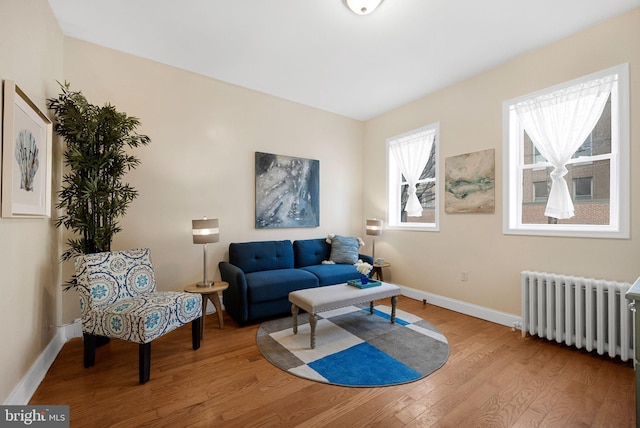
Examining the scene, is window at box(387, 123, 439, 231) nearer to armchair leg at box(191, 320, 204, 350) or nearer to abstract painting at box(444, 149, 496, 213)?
abstract painting at box(444, 149, 496, 213)

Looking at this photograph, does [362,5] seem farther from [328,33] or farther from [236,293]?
[236,293]

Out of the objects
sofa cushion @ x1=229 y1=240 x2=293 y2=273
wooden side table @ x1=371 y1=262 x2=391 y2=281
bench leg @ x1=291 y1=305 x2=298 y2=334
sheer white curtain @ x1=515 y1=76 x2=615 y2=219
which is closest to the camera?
sheer white curtain @ x1=515 y1=76 x2=615 y2=219

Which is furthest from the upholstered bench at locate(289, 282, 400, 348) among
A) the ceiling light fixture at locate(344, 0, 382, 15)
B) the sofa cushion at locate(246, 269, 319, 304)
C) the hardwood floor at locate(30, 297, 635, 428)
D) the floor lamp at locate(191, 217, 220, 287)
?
the ceiling light fixture at locate(344, 0, 382, 15)

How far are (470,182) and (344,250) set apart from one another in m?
1.92

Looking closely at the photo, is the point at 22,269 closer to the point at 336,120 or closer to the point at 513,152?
the point at 336,120

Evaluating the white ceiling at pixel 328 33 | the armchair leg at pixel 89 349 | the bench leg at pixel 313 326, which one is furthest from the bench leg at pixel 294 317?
the white ceiling at pixel 328 33

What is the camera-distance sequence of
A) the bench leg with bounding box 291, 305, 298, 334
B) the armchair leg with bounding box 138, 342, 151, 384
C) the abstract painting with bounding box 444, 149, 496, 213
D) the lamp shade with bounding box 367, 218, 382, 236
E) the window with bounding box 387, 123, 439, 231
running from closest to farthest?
the armchair leg with bounding box 138, 342, 151, 384 < the bench leg with bounding box 291, 305, 298, 334 < the abstract painting with bounding box 444, 149, 496, 213 < the window with bounding box 387, 123, 439, 231 < the lamp shade with bounding box 367, 218, 382, 236

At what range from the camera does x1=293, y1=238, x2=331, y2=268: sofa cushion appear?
395 centimetres

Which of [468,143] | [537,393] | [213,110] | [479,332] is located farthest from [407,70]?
[537,393]

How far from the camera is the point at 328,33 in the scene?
8.43ft

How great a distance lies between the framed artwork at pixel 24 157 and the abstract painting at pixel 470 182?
4031mm

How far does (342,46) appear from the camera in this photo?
9.08 ft

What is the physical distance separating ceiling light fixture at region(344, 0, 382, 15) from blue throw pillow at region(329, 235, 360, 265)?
9.34 ft

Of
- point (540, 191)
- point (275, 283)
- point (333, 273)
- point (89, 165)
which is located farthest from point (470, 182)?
point (89, 165)
